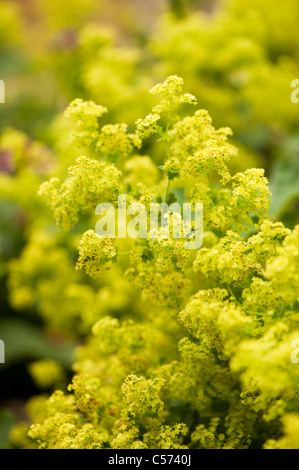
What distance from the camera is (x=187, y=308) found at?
554 millimetres

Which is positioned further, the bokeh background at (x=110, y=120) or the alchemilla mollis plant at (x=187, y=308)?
the bokeh background at (x=110, y=120)

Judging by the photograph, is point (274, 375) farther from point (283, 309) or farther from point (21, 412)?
point (21, 412)

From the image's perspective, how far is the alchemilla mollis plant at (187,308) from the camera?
0.53m

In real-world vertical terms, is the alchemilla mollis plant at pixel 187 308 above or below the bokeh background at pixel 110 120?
below

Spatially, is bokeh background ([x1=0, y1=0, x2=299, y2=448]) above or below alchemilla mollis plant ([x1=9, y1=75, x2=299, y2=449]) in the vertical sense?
above

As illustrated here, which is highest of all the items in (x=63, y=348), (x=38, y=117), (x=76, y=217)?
(x=38, y=117)

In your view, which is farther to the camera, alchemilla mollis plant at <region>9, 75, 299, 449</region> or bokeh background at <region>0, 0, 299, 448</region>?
bokeh background at <region>0, 0, 299, 448</region>

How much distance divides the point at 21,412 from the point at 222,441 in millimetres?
1085

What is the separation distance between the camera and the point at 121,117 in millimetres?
1309

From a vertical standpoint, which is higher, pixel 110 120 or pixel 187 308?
pixel 110 120

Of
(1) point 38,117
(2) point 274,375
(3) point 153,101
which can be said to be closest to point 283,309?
(2) point 274,375

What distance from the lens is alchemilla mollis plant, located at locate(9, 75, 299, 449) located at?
525mm

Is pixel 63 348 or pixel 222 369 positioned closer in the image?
pixel 222 369

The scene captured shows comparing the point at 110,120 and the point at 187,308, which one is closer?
the point at 187,308
